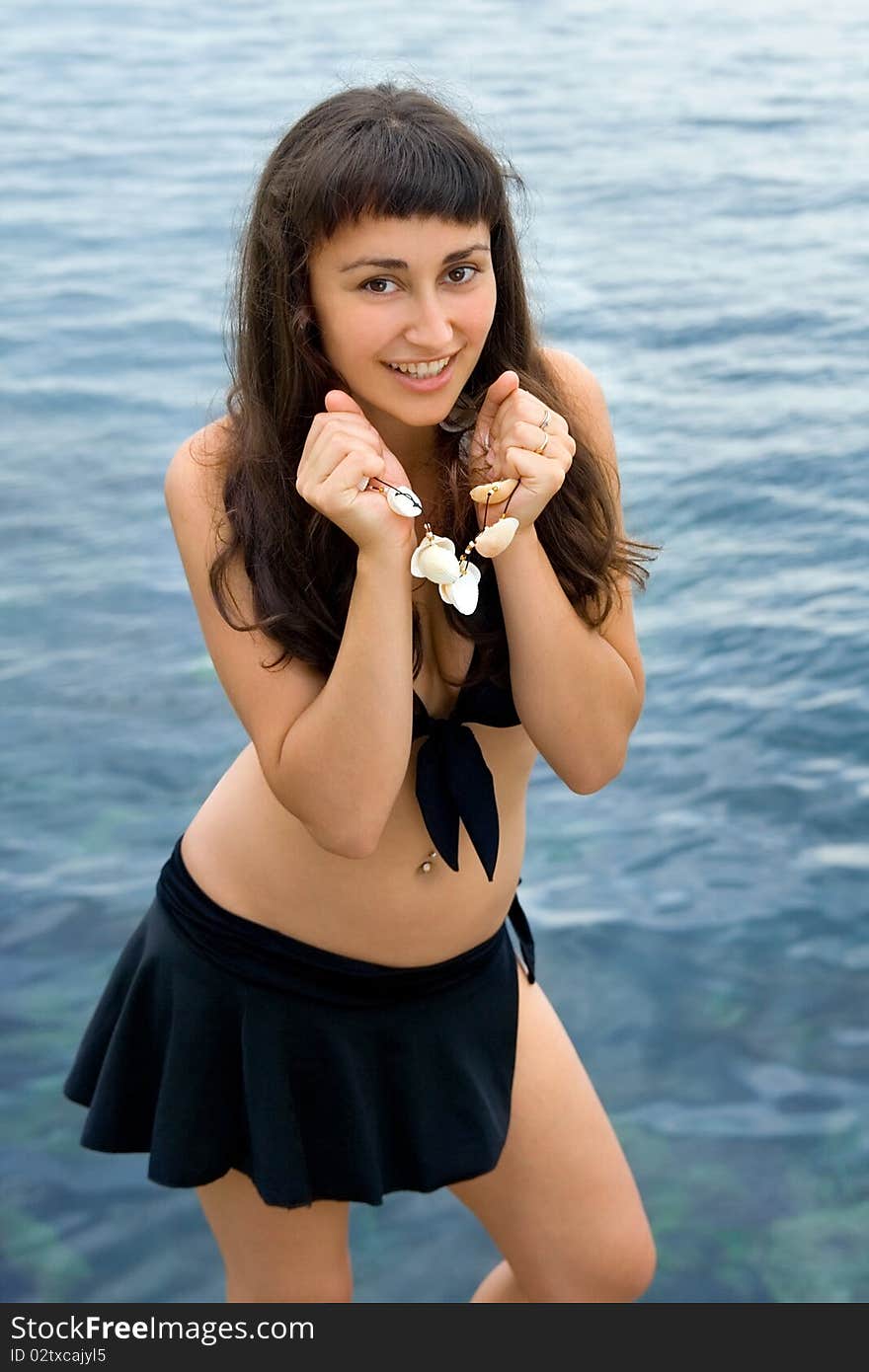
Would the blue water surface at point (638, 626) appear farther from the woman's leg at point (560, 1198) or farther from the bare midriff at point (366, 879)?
the woman's leg at point (560, 1198)

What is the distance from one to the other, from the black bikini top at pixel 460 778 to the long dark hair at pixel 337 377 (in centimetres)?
4

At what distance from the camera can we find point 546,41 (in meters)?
11.3

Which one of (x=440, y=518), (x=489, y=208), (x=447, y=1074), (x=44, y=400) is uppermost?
(x=489, y=208)

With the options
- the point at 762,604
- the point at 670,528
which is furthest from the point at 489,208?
the point at 670,528

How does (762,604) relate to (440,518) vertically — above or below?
below

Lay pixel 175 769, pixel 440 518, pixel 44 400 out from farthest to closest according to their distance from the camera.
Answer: pixel 44 400
pixel 175 769
pixel 440 518

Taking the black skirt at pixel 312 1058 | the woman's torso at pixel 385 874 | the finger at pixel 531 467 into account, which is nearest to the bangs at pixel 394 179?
the finger at pixel 531 467

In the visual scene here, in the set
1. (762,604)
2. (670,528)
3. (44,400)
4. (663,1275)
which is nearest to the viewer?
(663,1275)

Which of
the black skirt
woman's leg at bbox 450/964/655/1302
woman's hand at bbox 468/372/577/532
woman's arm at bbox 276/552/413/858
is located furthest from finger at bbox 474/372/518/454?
woman's leg at bbox 450/964/655/1302

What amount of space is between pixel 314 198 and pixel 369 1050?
3.60 feet

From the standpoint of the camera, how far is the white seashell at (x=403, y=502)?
6.91ft

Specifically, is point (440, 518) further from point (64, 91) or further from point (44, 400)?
point (64, 91)

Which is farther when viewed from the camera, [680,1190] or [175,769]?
[175,769]

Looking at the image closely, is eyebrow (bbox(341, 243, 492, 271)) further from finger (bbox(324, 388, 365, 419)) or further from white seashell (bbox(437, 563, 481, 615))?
white seashell (bbox(437, 563, 481, 615))
